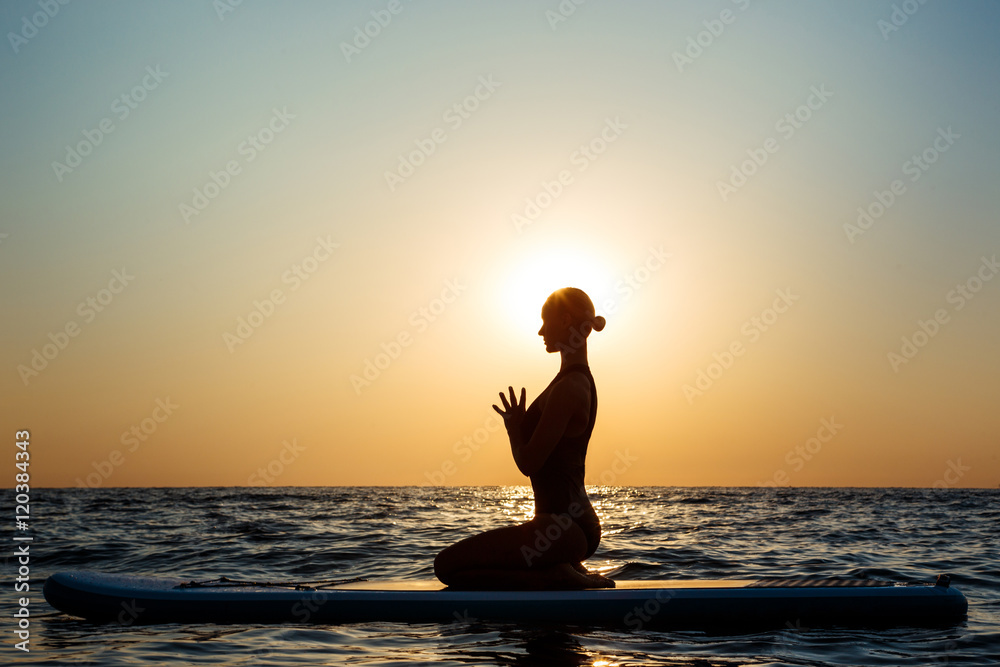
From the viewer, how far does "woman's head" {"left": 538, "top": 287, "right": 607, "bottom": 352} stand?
572cm

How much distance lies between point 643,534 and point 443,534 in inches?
168

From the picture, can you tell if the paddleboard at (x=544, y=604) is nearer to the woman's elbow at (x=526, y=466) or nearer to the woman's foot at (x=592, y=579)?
the woman's foot at (x=592, y=579)

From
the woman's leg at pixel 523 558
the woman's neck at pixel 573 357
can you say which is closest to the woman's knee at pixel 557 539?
the woman's leg at pixel 523 558

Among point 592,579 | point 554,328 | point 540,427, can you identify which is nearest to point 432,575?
point 592,579

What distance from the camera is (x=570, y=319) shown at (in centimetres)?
572

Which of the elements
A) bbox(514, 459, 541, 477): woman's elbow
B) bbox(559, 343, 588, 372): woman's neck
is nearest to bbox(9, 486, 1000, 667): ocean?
bbox(514, 459, 541, 477): woman's elbow

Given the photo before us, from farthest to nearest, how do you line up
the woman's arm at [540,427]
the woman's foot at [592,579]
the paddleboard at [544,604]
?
the woman's foot at [592,579], the paddleboard at [544,604], the woman's arm at [540,427]

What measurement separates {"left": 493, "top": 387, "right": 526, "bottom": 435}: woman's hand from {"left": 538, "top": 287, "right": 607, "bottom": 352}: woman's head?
20.8 inches

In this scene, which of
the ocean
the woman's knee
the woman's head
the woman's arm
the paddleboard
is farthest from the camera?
the paddleboard

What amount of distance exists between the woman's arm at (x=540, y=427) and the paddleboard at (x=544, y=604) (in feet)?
3.89

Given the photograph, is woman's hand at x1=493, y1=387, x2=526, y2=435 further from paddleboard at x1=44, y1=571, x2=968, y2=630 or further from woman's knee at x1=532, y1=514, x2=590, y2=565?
paddleboard at x1=44, y1=571, x2=968, y2=630

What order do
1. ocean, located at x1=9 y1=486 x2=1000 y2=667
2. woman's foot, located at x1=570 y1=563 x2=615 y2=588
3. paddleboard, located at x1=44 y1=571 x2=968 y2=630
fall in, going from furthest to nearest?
woman's foot, located at x1=570 y1=563 x2=615 y2=588, paddleboard, located at x1=44 y1=571 x2=968 y2=630, ocean, located at x1=9 y1=486 x2=1000 y2=667

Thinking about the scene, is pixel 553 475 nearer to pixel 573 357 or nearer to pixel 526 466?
pixel 526 466

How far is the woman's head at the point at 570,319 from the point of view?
18.8 ft
